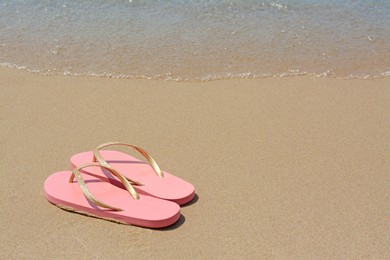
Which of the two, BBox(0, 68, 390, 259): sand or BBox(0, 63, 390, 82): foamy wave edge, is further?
BBox(0, 63, 390, 82): foamy wave edge

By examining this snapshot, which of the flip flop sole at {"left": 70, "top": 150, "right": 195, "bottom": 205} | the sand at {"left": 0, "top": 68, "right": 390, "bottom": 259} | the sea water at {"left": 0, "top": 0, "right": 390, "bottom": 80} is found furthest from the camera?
the sea water at {"left": 0, "top": 0, "right": 390, "bottom": 80}

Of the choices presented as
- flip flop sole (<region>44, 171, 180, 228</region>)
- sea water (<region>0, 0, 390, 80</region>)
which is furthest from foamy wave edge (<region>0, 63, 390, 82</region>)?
flip flop sole (<region>44, 171, 180, 228</region>)

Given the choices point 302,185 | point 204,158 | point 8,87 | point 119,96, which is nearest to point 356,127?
point 302,185

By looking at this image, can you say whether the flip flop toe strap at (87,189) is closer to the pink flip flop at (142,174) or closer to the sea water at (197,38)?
the pink flip flop at (142,174)

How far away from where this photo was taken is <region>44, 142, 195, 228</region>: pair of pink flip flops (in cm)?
262

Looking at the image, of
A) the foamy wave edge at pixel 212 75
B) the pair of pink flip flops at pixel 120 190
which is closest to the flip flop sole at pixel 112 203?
the pair of pink flip flops at pixel 120 190

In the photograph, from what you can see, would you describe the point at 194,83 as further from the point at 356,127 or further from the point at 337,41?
the point at 337,41

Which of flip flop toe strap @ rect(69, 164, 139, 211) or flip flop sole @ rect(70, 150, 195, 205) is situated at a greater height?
flip flop toe strap @ rect(69, 164, 139, 211)

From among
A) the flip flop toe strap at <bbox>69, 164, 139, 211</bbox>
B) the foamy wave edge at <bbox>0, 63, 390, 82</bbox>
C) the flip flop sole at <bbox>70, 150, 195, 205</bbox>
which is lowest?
the foamy wave edge at <bbox>0, 63, 390, 82</bbox>

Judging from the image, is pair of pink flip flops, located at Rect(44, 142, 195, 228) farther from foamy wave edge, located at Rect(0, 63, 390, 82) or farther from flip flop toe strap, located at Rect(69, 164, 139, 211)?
foamy wave edge, located at Rect(0, 63, 390, 82)

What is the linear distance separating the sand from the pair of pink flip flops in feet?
0.19

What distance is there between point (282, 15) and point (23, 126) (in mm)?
2921

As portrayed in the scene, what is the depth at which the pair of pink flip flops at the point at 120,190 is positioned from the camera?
262 cm

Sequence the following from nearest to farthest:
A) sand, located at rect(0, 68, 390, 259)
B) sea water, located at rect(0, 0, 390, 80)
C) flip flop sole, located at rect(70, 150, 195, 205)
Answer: sand, located at rect(0, 68, 390, 259) < flip flop sole, located at rect(70, 150, 195, 205) < sea water, located at rect(0, 0, 390, 80)
